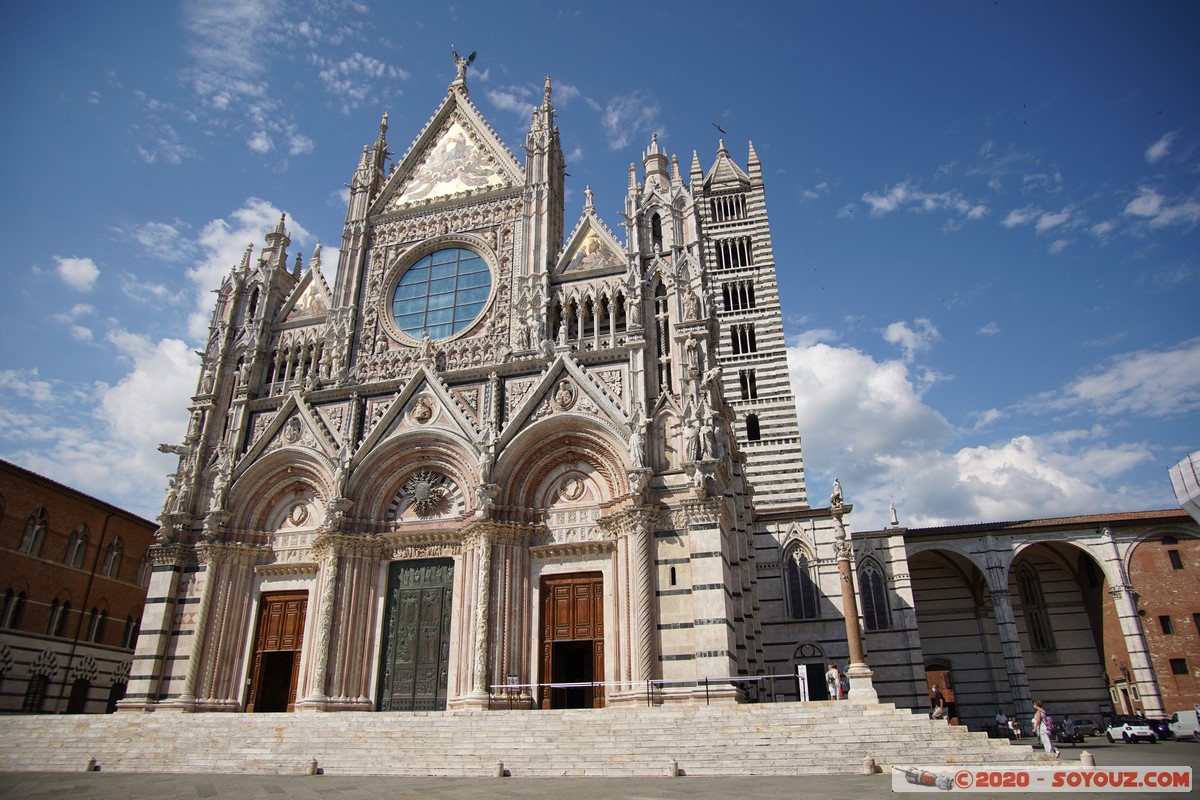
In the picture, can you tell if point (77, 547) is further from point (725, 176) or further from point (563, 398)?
point (725, 176)

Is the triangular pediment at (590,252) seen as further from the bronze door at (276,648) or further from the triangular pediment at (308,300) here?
the bronze door at (276,648)

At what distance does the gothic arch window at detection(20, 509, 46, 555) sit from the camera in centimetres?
2884

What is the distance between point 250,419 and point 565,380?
1211 centimetres

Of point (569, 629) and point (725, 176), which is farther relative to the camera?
point (725, 176)

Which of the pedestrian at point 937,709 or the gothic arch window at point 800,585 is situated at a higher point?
the gothic arch window at point 800,585

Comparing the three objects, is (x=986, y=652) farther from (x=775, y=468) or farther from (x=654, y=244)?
(x=654, y=244)

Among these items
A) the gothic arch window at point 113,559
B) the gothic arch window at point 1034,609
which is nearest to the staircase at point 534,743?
the gothic arch window at point 113,559

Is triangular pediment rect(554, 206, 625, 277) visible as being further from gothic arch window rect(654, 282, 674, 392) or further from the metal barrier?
the metal barrier

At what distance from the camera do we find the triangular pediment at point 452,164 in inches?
1184

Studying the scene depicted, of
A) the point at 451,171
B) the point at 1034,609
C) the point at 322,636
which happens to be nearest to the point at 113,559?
the point at 322,636

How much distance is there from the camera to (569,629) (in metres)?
22.0

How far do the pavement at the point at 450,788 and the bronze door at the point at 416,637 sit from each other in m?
7.17

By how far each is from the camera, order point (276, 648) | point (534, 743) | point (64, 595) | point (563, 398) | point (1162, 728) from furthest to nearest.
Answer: point (64, 595) < point (1162, 728) < point (276, 648) < point (563, 398) < point (534, 743)

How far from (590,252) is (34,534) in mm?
23885
